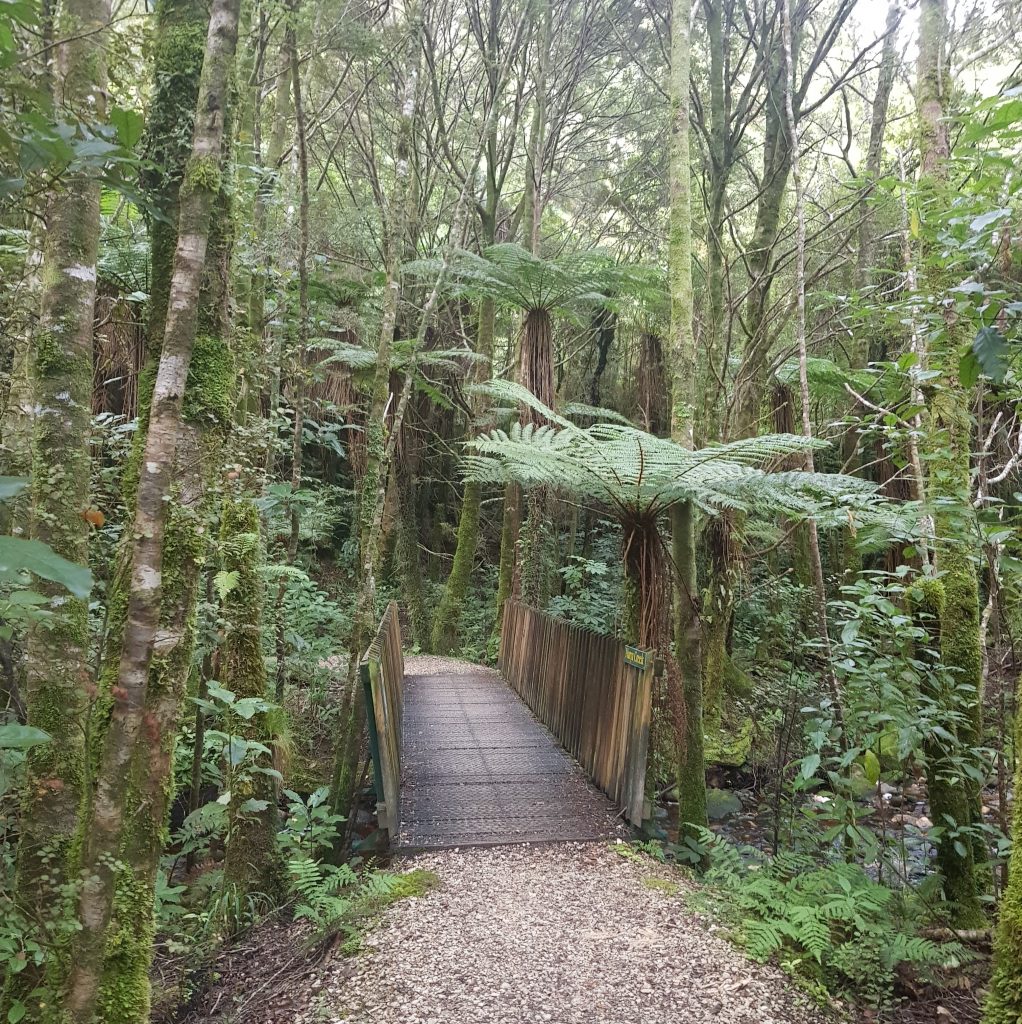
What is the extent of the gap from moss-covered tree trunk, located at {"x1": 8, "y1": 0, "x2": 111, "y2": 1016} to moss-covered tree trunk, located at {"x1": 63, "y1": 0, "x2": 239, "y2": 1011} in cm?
72

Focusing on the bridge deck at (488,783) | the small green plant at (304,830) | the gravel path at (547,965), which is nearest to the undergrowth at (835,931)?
the gravel path at (547,965)

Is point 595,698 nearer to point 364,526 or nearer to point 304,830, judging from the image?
point 304,830

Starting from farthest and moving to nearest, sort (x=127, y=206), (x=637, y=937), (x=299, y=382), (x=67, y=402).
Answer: (x=299, y=382), (x=127, y=206), (x=637, y=937), (x=67, y=402)

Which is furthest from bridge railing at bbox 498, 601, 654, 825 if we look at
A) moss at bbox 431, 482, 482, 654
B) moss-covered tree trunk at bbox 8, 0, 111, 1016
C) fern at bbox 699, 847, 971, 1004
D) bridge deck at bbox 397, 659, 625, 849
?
moss at bbox 431, 482, 482, 654

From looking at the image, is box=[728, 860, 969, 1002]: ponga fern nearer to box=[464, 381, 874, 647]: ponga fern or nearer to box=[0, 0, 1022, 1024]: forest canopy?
box=[0, 0, 1022, 1024]: forest canopy

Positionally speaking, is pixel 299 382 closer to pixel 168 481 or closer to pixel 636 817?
pixel 168 481

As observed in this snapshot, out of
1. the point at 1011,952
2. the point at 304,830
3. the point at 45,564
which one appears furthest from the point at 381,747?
the point at 45,564

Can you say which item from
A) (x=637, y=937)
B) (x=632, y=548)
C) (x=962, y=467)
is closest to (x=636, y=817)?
(x=637, y=937)

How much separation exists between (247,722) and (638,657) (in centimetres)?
256

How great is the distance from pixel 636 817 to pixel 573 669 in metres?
1.62

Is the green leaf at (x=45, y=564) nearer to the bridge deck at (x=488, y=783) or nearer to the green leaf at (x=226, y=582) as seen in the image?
the green leaf at (x=226, y=582)

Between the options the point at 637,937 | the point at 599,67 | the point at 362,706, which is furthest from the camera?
the point at 599,67

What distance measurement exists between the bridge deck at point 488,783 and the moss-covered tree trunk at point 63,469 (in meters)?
2.03

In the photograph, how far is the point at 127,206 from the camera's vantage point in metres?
4.43
